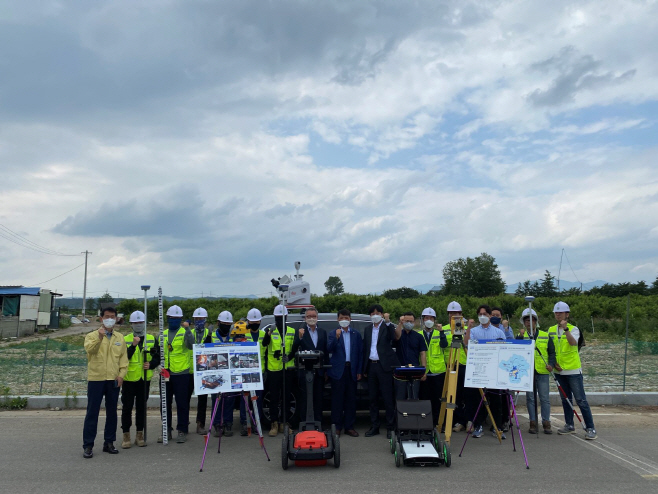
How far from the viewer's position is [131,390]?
320 inches

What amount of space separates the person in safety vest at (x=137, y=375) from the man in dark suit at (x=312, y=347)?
2.13 m

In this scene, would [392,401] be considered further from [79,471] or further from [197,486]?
[79,471]

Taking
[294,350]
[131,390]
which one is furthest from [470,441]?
[131,390]

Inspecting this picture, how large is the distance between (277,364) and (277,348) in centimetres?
33

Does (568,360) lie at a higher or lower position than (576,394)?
higher

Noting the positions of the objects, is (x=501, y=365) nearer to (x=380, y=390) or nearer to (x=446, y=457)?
(x=446, y=457)

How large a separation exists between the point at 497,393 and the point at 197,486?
4.71 metres

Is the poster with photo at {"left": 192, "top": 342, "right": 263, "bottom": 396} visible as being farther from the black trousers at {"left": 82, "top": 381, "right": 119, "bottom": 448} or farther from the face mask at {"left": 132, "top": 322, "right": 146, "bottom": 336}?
the black trousers at {"left": 82, "top": 381, "right": 119, "bottom": 448}

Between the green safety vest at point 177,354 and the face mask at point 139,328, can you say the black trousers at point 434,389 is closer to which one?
the green safety vest at point 177,354

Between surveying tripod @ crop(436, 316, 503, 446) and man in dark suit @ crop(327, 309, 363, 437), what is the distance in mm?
1351

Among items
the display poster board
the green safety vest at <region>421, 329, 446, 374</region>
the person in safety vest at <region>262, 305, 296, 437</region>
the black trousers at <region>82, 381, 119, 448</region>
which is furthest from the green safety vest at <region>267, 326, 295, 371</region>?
the display poster board

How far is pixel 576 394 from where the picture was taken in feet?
27.7

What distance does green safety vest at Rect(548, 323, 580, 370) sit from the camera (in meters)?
8.48

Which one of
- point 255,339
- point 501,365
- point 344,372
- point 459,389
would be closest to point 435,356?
point 459,389
